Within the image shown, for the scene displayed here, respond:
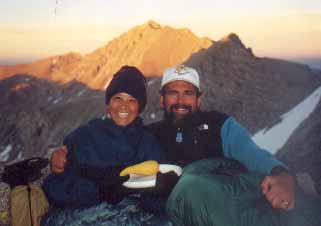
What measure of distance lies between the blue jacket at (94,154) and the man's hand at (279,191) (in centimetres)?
116

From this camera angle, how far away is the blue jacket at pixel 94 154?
12.7 feet

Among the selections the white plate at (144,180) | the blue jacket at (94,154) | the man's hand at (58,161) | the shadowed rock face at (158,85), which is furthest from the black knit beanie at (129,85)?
the shadowed rock face at (158,85)

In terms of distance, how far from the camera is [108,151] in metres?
4.07

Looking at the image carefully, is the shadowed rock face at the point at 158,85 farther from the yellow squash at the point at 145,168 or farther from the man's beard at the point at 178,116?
the yellow squash at the point at 145,168

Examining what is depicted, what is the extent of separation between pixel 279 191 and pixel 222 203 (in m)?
0.45

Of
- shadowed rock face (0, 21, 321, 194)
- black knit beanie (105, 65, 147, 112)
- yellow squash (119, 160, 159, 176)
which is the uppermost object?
black knit beanie (105, 65, 147, 112)

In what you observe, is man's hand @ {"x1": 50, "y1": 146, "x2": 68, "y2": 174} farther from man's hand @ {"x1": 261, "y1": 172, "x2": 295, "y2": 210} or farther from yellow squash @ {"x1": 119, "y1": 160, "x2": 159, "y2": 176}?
man's hand @ {"x1": 261, "y1": 172, "x2": 295, "y2": 210}

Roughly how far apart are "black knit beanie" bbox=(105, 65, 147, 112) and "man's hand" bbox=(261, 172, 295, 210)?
153 centimetres

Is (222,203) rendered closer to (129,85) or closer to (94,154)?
(94,154)

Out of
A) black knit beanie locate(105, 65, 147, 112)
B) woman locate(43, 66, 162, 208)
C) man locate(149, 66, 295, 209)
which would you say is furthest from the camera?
black knit beanie locate(105, 65, 147, 112)

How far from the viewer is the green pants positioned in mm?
3266

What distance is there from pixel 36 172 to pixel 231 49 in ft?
102

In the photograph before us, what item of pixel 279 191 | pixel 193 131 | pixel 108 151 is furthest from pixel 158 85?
pixel 279 191

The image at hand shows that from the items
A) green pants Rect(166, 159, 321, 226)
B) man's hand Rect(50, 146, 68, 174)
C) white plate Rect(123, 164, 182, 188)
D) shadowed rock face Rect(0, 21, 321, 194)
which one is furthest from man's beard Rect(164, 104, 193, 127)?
shadowed rock face Rect(0, 21, 321, 194)
